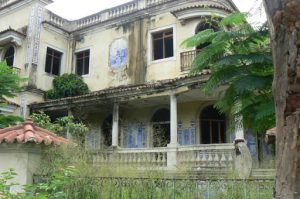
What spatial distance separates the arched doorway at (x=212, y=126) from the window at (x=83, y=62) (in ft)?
25.3

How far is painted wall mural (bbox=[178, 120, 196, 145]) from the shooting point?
610 inches

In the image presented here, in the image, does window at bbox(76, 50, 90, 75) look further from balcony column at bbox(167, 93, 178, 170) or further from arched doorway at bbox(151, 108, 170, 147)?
balcony column at bbox(167, 93, 178, 170)

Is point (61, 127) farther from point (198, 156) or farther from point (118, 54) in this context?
point (118, 54)

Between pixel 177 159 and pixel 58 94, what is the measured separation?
883cm

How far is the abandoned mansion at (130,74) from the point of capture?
45.6 ft

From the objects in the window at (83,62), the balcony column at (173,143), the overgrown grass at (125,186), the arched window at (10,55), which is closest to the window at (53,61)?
the window at (83,62)

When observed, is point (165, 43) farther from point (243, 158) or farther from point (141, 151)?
point (243, 158)

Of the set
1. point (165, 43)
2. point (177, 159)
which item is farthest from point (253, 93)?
point (165, 43)

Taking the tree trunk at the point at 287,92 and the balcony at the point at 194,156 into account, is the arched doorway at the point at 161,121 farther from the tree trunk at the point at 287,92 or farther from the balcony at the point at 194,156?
the tree trunk at the point at 287,92

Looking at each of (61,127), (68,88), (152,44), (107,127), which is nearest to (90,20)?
(68,88)

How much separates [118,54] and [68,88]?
3.22 metres

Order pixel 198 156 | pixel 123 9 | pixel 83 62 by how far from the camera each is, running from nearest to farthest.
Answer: pixel 198 156 → pixel 123 9 → pixel 83 62

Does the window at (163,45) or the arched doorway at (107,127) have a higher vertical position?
the window at (163,45)

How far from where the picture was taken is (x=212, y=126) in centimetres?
1563
